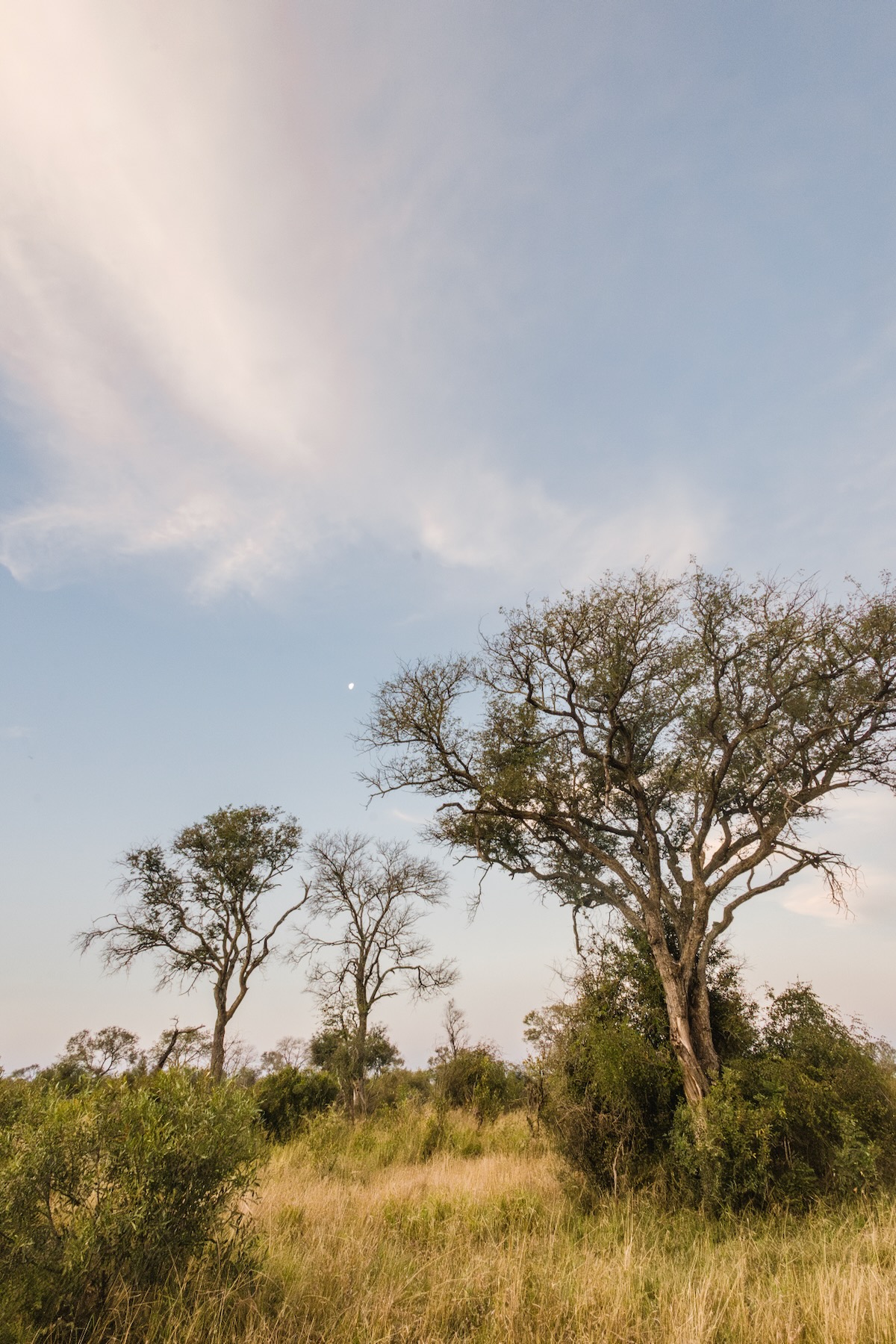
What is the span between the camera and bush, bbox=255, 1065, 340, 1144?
16500 mm

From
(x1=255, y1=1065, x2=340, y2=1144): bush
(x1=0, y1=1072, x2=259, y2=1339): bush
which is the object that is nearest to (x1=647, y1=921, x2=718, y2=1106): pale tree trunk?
(x1=0, y1=1072, x2=259, y2=1339): bush

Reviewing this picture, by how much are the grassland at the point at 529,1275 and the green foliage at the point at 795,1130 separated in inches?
24.5

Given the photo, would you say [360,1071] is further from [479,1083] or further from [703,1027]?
[703,1027]

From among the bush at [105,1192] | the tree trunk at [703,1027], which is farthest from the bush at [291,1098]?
the bush at [105,1192]

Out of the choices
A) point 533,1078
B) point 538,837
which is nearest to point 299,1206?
A: point 533,1078

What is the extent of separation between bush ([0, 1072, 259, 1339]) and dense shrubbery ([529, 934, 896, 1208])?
7305 millimetres

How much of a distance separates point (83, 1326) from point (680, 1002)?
1007cm

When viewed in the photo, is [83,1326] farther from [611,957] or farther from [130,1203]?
[611,957]

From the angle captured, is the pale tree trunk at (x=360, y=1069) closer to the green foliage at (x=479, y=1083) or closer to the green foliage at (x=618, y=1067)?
the green foliage at (x=479, y=1083)

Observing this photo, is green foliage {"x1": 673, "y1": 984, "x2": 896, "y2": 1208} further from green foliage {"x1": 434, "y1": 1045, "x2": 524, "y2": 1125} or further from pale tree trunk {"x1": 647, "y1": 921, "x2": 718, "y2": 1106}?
green foliage {"x1": 434, "y1": 1045, "x2": 524, "y2": 1125}

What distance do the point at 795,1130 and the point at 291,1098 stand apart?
1477cm

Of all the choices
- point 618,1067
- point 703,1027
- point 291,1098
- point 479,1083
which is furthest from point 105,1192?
point 479,1083

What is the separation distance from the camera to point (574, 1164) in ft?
33.1

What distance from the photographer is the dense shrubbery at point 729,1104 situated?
8.98 meters
